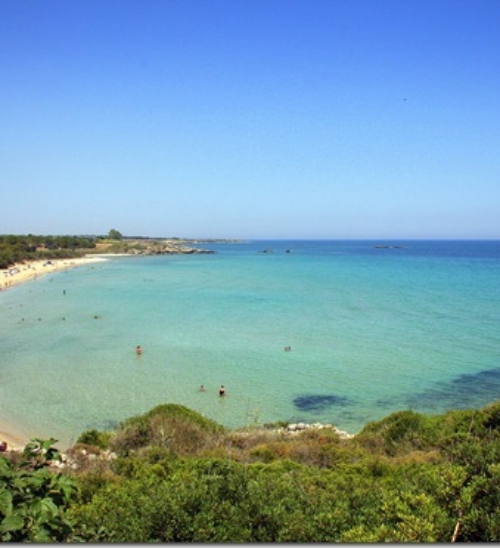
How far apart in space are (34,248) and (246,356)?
303ft

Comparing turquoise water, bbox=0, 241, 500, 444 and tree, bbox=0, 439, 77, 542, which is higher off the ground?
tree, bbox=0, 439, 77, 542

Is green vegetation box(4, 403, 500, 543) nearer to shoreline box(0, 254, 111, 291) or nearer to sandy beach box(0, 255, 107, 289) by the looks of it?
shoreline box(0, 254, 111, 291)

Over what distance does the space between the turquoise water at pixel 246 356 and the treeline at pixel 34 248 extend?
1639 inches

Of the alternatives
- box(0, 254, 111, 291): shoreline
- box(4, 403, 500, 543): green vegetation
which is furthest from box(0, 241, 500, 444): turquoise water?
box(0, 254, 111, 291): shoreline

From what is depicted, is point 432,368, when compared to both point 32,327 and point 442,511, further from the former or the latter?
point 32,327

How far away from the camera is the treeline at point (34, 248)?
8744 centimetres

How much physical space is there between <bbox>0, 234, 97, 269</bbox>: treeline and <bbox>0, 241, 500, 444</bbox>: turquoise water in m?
41.6

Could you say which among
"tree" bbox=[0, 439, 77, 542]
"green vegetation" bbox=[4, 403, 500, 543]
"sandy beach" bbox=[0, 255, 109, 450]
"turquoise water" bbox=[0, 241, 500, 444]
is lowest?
"turquoise water" bbox=[0, 241, 500, 444]

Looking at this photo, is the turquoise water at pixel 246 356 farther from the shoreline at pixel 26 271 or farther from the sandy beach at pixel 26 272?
the shoreline at pixel 26 271

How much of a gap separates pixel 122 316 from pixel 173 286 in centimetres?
2130

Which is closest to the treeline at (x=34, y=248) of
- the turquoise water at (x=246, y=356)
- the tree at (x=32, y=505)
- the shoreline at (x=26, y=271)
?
the shoreline at (x=26, y=271)

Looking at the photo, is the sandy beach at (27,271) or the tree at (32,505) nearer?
the tree at (32,505)

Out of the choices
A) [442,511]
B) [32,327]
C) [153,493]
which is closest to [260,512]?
[153,493]

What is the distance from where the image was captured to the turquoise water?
61.5 ft
